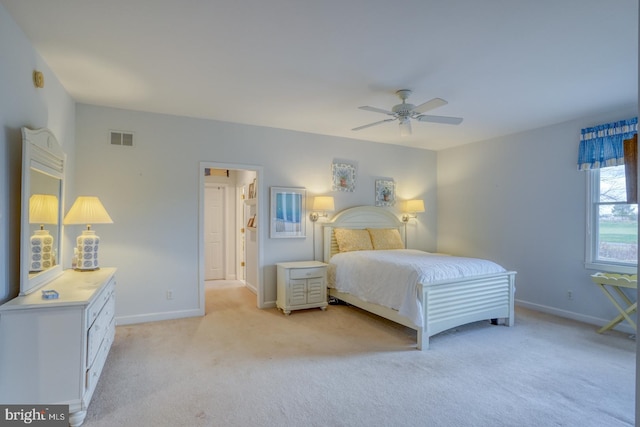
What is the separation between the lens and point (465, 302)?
378cm

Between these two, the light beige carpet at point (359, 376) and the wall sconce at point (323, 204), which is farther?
the wall sconce at point (323, 204)

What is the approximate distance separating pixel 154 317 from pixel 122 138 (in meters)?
2.23

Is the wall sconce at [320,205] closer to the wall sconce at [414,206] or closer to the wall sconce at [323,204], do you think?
the wall sconce at [323,204]

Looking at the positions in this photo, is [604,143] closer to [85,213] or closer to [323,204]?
[323,204]

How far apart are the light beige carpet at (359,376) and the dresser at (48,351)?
0.28 m

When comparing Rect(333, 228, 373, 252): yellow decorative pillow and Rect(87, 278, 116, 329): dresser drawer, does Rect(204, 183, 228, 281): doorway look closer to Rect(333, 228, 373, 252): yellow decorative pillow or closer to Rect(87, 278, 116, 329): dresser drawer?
Rect(333, 228, 373, 252): yellow decorative pillow

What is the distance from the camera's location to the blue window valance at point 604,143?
3957 millimetres

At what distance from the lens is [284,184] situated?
16.6 ft

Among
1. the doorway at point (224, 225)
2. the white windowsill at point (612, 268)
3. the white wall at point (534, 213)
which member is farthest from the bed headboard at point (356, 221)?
the white windowsill at point (612, 268)

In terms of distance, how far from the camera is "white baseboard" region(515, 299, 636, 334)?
3.93 meters

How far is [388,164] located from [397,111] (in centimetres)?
256

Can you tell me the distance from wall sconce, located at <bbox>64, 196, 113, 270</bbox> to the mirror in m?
0.12

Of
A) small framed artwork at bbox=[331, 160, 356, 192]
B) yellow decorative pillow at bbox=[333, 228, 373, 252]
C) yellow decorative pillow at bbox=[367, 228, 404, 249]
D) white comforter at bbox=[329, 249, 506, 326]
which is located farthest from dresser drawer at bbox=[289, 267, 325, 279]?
small framed artwork at bbox=[331, 160, 356, 192]

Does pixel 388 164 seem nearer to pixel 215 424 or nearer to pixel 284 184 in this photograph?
pixel 284 184
